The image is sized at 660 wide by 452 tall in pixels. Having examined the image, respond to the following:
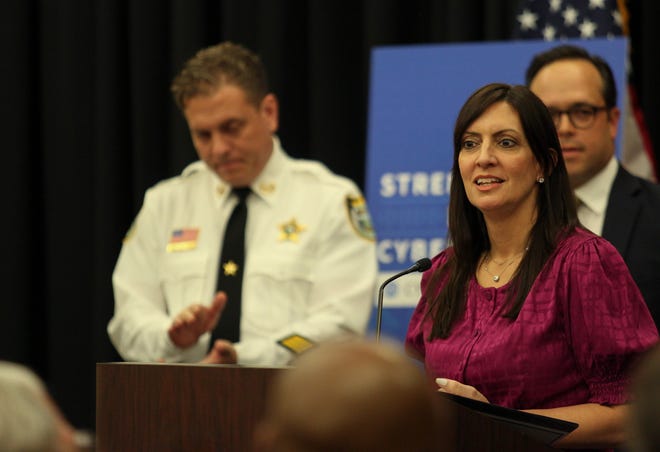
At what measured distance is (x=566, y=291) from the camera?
281 cm

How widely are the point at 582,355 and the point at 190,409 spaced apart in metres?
0.94

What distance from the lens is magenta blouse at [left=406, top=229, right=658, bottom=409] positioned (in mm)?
2742

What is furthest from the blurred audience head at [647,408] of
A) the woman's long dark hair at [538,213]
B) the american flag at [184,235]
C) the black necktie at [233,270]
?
the american flag at [184,235]

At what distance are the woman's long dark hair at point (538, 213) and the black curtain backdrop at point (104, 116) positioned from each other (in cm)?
255

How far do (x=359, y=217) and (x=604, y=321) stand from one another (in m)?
1.85

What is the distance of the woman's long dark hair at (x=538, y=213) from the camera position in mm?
2936

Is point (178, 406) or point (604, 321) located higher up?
point (604, 321)

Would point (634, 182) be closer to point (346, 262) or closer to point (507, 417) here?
point (346, 262)

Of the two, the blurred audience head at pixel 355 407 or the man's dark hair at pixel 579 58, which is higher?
the man's dark hair at pixel 579 58

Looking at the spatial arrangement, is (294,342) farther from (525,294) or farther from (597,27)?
(597,27)

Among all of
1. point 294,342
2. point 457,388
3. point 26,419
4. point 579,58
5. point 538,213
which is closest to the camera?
point 26,419

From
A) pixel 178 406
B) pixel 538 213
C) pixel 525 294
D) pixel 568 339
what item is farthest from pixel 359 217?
pixel 178 406

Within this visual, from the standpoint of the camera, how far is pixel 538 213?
304 centimetres

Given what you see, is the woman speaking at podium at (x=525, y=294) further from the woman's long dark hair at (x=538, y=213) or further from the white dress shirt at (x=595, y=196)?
the white dress shirt at (x=595, y=196)
